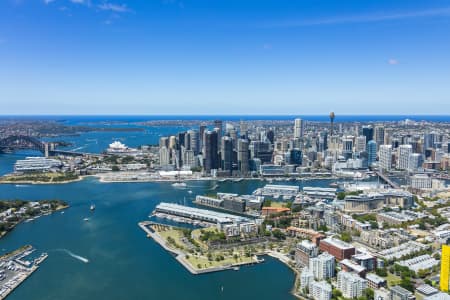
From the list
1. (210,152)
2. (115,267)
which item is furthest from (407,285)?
(210,152)

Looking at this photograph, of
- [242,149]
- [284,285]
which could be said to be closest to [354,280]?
[284,285]

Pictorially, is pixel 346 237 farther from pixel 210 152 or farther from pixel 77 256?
pixel 210 152

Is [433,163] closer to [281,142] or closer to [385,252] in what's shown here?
[281,142]

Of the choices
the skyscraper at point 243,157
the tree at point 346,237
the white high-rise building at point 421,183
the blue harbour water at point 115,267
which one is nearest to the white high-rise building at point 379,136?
the white high-rise building at point 421,183

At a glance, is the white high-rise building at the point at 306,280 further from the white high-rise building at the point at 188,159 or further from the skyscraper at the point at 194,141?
the skyscraper at the point at 194,141

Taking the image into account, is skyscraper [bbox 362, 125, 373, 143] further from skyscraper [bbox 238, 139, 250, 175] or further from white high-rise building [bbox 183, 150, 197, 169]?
white high-rise building [bbox 183, 150, 197, 169]

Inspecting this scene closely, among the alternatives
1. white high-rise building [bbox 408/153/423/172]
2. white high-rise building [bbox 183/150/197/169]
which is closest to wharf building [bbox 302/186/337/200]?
white high-rise building [bbox 408/153/423/172]
